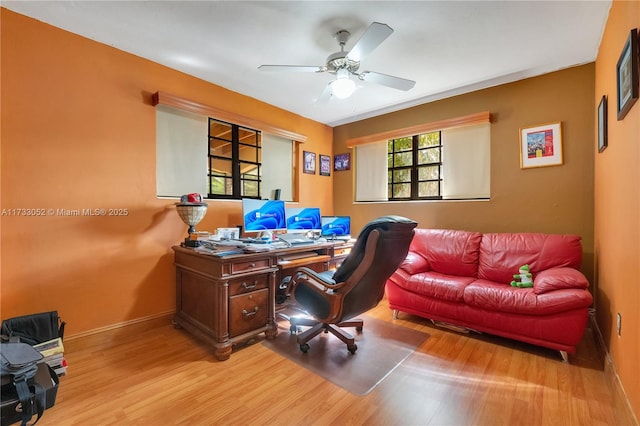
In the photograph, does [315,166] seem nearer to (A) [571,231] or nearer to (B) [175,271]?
(B) [175,271]

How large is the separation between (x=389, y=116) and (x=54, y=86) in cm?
357

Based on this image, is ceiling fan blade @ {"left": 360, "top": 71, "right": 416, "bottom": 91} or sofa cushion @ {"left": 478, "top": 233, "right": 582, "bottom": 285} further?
sofa cushion @ {"left": 478, "top": 233, "right": 582, "bottom": 285}

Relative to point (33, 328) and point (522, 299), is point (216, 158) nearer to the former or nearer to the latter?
point (33, 328)

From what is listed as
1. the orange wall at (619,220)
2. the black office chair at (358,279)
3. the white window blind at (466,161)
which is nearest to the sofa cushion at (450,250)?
the white window blind at (466,161)

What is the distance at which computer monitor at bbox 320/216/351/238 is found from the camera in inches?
140

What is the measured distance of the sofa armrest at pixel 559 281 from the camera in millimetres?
2086

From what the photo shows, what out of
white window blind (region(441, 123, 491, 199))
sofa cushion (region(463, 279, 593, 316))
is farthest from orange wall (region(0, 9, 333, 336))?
white window blind (region(441, 123, 491, 199))

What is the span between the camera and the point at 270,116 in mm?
3652

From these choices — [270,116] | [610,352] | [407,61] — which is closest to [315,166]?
[270,116]

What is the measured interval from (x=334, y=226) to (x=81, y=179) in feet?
8.33

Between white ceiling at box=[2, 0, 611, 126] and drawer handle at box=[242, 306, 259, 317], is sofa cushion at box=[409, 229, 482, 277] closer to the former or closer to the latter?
white ceiling at box=[2, 0, 611, 126]

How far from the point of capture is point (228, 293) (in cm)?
217

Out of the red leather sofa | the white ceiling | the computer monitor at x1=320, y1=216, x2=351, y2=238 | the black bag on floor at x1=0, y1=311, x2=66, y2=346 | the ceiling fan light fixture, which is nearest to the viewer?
the black bag on floor at x1=0, y1=311, x2=66, y2=346

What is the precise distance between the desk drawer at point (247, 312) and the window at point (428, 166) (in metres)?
2.40
